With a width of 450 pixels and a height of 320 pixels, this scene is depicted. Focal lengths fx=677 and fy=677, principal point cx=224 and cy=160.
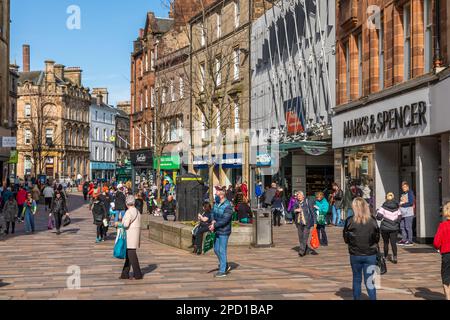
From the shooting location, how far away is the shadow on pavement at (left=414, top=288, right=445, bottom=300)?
11185 millimetres

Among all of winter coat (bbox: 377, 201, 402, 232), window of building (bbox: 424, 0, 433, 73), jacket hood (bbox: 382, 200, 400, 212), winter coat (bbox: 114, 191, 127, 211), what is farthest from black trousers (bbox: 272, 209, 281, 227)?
jacket hood (bbox: 382, 200, 400, 212)

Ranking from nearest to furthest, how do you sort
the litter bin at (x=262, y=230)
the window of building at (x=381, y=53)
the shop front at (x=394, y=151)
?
1. the litter bin at (x=262, y=230)
2. the shop front at (x=394, y=151)
3. the window of building at (x=381, y=53)

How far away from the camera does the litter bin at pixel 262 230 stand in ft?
62.6

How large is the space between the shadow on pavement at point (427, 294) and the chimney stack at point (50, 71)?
91.0 meters

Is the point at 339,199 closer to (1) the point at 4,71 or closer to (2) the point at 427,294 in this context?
(2) the point at 427,294

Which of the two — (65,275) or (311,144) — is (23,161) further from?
(65,275)

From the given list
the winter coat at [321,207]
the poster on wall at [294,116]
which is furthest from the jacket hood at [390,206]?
the poster on wall at [294,116]

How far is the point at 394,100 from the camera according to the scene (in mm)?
21625

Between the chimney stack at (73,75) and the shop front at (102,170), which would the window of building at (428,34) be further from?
the chimney stack at (73,75)

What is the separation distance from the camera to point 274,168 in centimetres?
3588

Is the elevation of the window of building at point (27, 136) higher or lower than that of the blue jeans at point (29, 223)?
higher

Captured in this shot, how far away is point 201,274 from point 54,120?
287 feet

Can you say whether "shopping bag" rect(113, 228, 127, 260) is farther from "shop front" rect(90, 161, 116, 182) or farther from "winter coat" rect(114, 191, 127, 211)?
"shop front" rect(90, 161, 116, 182)
